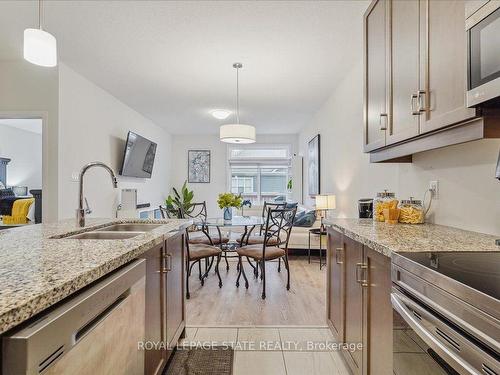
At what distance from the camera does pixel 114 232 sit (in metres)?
1.89

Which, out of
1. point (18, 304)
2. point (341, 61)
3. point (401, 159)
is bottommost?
point (18, 304)

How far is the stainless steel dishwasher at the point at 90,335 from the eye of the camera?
56 centimetres

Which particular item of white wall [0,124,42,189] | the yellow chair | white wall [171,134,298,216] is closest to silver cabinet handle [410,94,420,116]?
the yellow chair

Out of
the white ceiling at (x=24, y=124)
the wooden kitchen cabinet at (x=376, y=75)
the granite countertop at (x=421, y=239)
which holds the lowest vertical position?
the granite countertop at (x=421, y=239)

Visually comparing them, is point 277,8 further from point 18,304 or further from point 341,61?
point 18,304

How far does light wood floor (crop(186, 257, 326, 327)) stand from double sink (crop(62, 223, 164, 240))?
97 centimetres

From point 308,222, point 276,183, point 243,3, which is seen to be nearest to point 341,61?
point 243,3

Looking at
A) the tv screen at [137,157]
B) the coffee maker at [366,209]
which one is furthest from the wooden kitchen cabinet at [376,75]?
the tv screen at [137,157]

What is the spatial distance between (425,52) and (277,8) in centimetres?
139

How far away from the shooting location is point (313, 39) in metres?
2.88

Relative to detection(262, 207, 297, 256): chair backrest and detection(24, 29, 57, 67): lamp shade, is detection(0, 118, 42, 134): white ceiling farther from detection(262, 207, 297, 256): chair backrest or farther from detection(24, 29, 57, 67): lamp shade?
detection(262, 207, 297, 256): chair backrest

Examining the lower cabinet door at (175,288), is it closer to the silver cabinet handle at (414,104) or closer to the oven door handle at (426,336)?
the oven door handle at (426,336)

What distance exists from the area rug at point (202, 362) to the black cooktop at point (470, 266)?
4.74ft

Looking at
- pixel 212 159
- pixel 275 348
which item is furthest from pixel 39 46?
pixel 212 159
